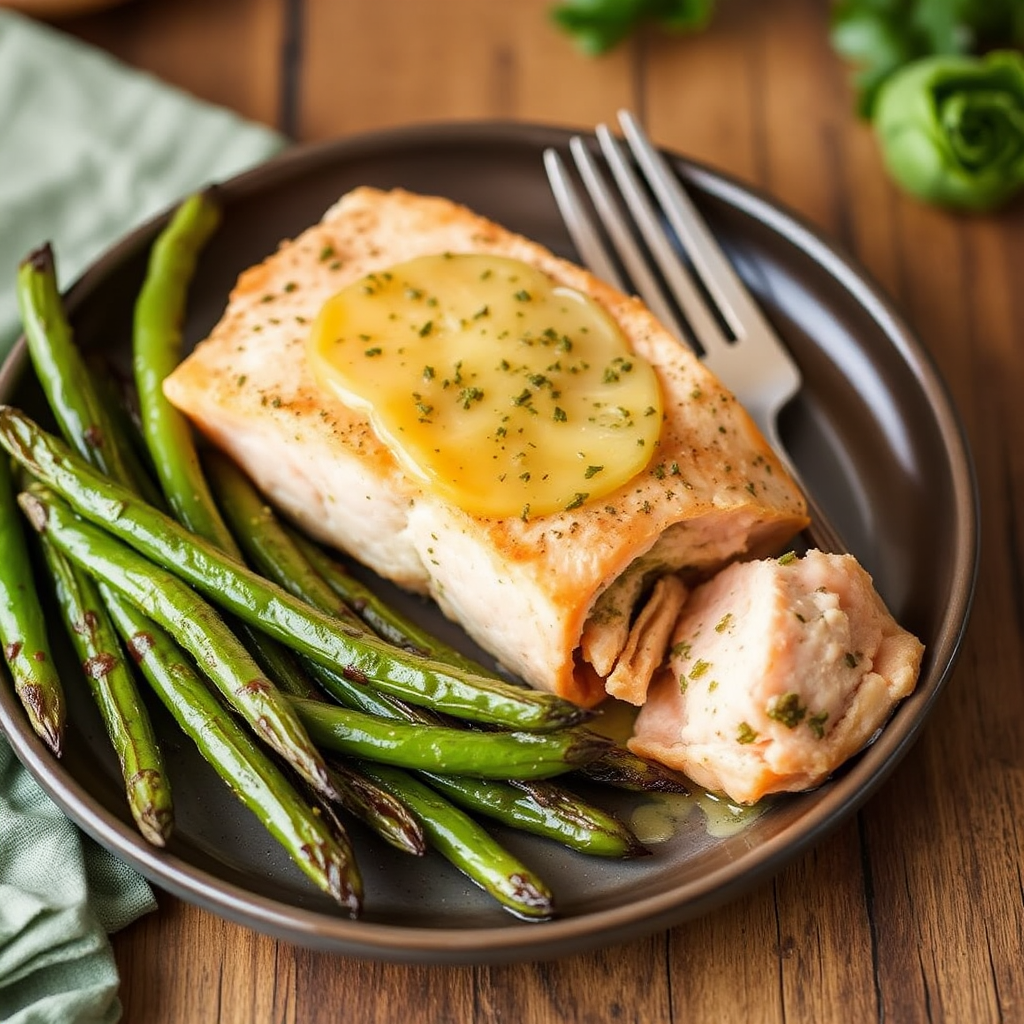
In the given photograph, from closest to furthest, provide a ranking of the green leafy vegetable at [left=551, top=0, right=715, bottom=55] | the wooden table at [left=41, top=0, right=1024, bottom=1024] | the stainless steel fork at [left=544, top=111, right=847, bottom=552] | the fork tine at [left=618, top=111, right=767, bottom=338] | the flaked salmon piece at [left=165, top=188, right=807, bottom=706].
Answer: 1. the wooden table at [left=41, top=0, right=1024, bottom=1024]
2. the flaked salmon piece at [left=165, top=188, right=807, bottom=706]
3. the stainless steel fork at [left=544, top=111, right=847, bottom=552]
4. the fork tine at [left=618, top=111, right=767, bottom=338]
5. the green leafy vegetable at [left=551, top=0, right=715, bottom=55]

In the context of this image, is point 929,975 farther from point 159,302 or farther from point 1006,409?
point 159,302

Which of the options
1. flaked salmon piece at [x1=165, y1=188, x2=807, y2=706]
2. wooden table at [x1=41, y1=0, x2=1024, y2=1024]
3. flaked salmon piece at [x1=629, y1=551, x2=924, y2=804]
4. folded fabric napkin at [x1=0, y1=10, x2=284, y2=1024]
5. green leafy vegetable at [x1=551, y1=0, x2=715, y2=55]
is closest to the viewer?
flaked salmon piece at [x1=629, y1=551, x2=924, y2=804]

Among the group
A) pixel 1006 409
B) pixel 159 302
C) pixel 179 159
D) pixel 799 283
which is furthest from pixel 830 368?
pixel 179 159

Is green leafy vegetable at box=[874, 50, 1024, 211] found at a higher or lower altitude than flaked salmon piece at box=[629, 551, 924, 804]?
higher

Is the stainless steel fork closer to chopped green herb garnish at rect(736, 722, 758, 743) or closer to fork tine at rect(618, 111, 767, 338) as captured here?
fork tine at rect(618, 111, 767, 338)

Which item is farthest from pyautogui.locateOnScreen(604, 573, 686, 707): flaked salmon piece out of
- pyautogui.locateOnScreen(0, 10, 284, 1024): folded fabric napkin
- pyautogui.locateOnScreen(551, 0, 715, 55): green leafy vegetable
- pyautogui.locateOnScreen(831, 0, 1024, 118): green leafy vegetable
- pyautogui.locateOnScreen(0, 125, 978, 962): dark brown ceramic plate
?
pyautogui.locateOnScreen(551, 0, 715, 55): green leafy vegetable

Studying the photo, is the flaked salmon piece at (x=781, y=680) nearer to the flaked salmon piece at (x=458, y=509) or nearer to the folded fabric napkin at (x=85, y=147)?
the flaked salmon piece at (x=458, y=509)

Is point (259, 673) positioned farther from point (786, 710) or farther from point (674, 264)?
point (674, 264)
